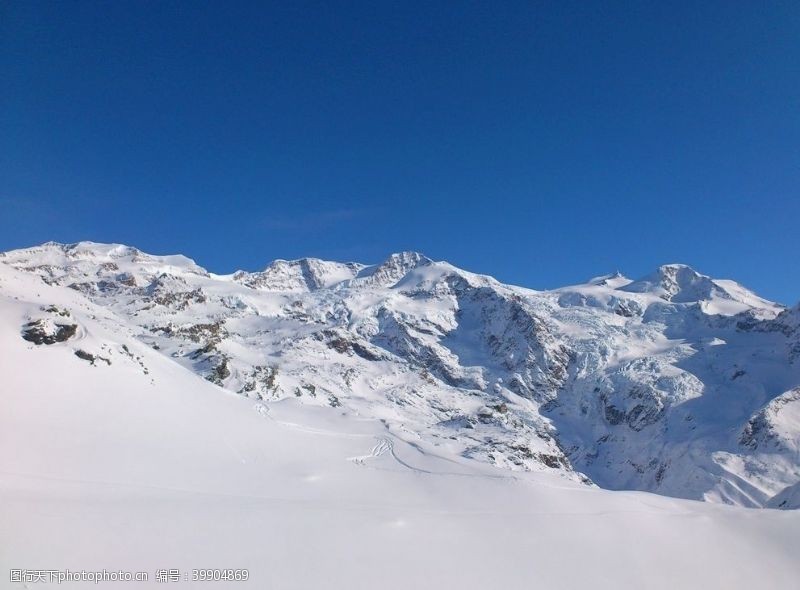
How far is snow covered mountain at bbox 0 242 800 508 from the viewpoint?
5822cm

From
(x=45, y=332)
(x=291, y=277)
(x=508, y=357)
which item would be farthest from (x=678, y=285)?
(x=45, y=332)

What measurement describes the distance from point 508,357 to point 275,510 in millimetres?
115800

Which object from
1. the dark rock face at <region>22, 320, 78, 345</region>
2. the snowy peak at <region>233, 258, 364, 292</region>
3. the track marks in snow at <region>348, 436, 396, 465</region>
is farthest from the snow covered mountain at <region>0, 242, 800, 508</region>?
the track marks in snow at <region>348, 436, 396, 465</region>

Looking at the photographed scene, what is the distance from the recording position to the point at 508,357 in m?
125

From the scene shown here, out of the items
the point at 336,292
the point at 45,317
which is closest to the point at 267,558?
the point at 45,317

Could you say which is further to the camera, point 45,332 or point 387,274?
point 387,274

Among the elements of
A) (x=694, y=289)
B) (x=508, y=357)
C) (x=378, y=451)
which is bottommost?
(x=378, y=451)

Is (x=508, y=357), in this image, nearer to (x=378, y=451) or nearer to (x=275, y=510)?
(x=378, y=451)

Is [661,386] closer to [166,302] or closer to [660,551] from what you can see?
[660,551]

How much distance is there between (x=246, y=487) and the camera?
49.1 feet

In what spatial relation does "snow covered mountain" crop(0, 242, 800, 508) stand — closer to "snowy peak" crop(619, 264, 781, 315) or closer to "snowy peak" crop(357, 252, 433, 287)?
"snowy peak" crop(619, 264, 781, 315)

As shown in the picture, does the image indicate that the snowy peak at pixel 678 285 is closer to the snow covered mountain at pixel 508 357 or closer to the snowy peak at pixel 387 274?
the snow covered mountain at pixel 508 357

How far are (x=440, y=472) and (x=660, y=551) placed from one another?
329 inches

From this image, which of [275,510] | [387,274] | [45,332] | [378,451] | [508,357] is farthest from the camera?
[387,274]
